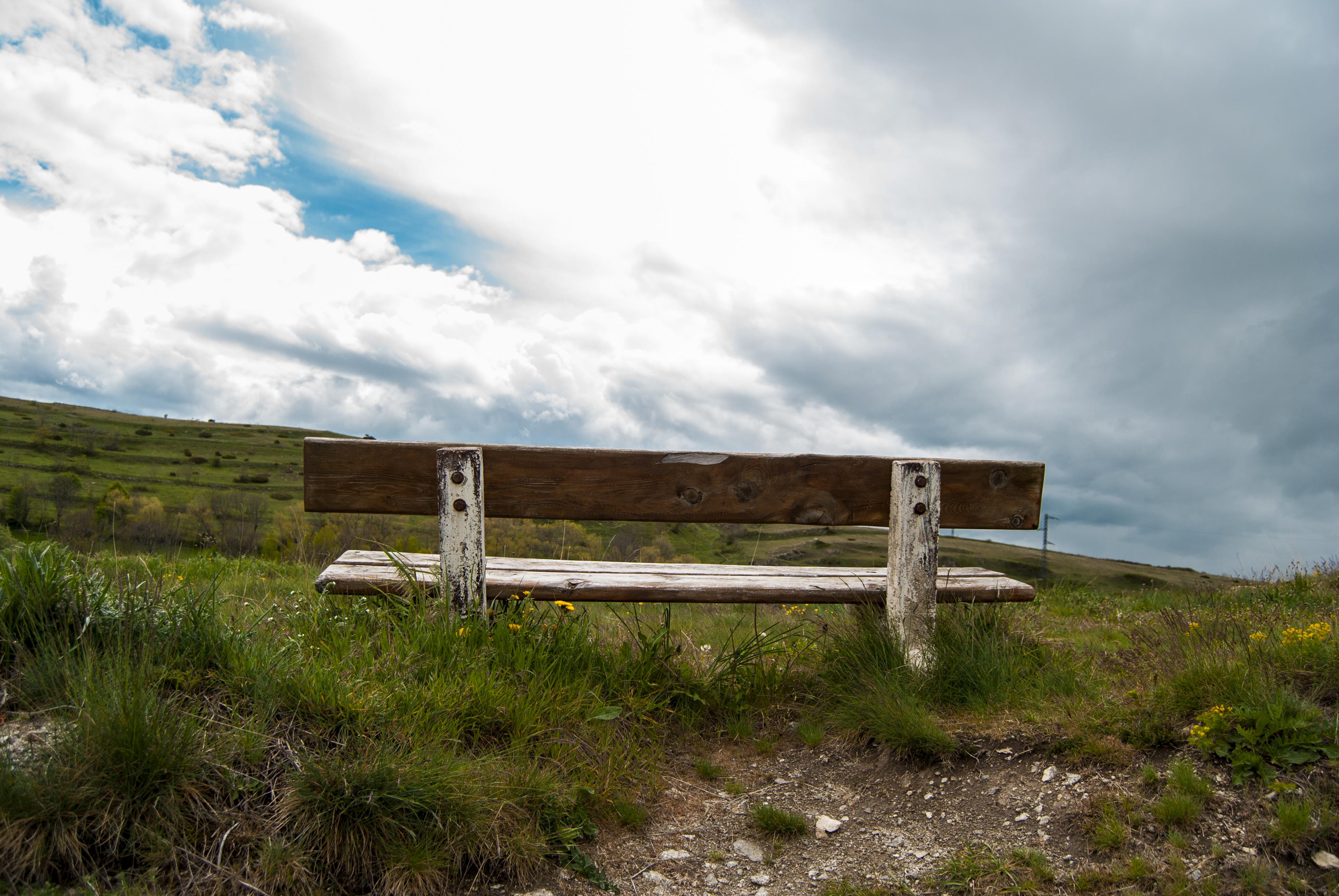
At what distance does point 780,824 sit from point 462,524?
2013mm

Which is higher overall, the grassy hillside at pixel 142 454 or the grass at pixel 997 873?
the grassy hillside at pixel 142 454

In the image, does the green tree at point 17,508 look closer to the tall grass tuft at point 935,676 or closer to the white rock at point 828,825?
the tall grass tuft at point 935,676

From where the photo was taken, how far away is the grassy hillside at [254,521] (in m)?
7.59

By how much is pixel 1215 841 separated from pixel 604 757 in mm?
2201

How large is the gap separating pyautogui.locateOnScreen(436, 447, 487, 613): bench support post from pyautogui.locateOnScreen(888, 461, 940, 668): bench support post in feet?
7.44

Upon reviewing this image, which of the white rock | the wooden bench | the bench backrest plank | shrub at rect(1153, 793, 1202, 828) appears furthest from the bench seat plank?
shrub at rect(1153, 793, 1202, 828)

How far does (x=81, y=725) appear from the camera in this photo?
6.95 feet

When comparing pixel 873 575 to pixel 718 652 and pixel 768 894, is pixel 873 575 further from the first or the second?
pixel 768 894

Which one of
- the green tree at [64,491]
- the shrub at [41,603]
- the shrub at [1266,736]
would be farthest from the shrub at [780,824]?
the green tree at [64,491]

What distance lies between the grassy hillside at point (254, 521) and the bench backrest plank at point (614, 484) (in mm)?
254

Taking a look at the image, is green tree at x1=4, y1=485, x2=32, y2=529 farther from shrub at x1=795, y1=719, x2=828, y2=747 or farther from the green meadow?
shrub at x1=795, y1=719, x2=828, y2=747

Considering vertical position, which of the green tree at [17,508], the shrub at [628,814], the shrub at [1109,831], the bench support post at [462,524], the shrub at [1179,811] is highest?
the bench support post at [462,524]

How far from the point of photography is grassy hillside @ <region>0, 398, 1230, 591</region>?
7.59 metres

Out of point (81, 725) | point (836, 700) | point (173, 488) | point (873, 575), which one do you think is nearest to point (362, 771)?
point (81, 725)
